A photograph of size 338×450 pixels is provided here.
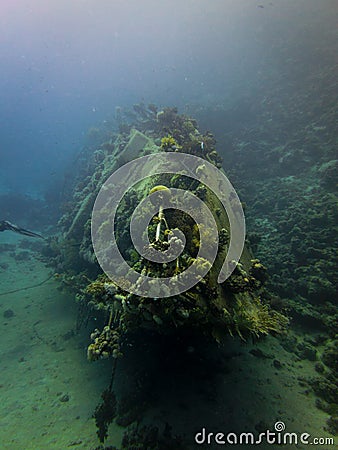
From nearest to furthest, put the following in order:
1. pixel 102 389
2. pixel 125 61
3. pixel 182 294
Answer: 1. pixel 182 294
2. pixel 102 389
3. pixel 125 61

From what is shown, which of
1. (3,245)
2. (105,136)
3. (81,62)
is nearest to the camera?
(3,245)

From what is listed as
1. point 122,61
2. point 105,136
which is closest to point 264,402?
point 105,136

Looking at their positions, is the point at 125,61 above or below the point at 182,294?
above

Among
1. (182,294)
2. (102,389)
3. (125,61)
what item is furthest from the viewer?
(125,61)

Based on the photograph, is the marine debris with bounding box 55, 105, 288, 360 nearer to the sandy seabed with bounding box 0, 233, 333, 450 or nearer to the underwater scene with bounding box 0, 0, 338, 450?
the underwater scene with bounding box 0, 0, 338, 450

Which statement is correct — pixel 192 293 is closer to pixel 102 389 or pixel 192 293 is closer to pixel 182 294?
pixel 182 294

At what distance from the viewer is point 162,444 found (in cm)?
531

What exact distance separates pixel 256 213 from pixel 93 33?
9317 centimetres

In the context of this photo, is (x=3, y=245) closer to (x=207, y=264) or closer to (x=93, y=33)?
(x=207, y=264)

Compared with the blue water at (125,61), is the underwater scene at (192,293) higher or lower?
lower

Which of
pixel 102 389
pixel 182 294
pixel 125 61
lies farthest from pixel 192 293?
pixel 125 61

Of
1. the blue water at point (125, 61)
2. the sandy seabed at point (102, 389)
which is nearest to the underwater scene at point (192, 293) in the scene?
the sandy seabed at point (102, 389)

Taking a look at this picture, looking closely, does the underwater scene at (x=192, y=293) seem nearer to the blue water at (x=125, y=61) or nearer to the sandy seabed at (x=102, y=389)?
the sandy seabed at (x=102, y=389)

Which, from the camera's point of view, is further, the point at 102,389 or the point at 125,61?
the point at 125,61
